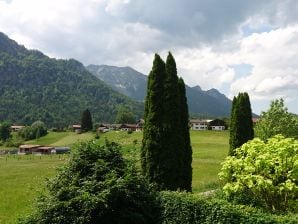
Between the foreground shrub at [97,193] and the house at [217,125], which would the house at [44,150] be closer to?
the house at [217,125]

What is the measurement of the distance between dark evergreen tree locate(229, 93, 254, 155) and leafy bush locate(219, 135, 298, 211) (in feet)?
68.5

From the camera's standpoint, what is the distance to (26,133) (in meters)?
159

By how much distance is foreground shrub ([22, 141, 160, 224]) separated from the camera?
670 inches

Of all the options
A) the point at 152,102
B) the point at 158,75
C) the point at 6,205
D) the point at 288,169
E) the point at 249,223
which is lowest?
the point at 6,205

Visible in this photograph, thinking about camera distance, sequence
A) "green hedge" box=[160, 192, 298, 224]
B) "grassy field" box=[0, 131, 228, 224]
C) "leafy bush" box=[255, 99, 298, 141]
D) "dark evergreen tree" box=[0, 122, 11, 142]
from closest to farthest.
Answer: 1. "green hedge" box=[160, 192, 298, 224]
2. "grassy field" box=[0, 131, 228, 224]
3. "leafy bush" box=[255, 99, 298, 141]
4. "dark evergreen tree" box=[0, 122, 11, 142]

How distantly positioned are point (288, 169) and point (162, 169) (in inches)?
291

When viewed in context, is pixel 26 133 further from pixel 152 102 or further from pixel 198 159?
pixel 152 102

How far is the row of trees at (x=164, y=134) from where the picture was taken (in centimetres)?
2294

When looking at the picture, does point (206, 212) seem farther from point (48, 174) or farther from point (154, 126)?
point (48, 174)

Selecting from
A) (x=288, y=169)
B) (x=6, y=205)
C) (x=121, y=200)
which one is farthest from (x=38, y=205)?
(x=6, y=205)

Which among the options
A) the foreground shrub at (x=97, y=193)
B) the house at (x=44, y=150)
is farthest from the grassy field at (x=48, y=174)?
the house at (x=44, y=150)

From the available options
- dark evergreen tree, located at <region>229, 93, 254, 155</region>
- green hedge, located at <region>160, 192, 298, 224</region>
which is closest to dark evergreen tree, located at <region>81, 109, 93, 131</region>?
dark evergreen tree, located at <region>229, 93, 254, 155</region>

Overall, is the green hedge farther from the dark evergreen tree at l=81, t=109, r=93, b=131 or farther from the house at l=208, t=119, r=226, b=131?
the dark evergreen tree at l=81, t=109, r=93, b=131

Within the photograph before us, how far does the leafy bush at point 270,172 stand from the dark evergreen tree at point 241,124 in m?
20.9
